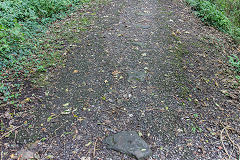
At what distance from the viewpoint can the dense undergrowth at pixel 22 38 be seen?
3326 mm

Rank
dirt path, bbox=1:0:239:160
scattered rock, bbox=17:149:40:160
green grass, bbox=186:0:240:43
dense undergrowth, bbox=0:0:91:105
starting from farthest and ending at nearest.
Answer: green grass, bbox=186:0:240:43, dense undergrowth, bbox=0:0:91:105, dirt path, bbox=1:0:239:160, scattered rock, bbox=17:149:40:160

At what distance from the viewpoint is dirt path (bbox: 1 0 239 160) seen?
244 centimetres

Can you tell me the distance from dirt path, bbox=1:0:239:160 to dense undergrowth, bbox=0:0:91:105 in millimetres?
563

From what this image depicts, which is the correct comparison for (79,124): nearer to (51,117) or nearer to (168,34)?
(51,117)

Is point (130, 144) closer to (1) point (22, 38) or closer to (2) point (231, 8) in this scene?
(1) point (22, 38)

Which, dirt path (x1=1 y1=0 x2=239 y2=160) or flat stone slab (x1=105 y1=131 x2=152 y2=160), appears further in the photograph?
dirt path (x1=1 y1=0 x2=239 y2=160)

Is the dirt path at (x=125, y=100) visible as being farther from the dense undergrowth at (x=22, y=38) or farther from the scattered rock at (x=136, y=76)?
the dense undergrowth at (x=22, y=38)

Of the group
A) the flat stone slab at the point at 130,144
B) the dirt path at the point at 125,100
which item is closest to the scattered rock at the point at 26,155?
the dirt path at the point at 125,100

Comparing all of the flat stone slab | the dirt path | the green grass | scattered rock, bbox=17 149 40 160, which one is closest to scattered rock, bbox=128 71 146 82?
the dirt path

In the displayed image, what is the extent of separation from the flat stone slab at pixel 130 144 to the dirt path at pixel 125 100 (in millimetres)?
72

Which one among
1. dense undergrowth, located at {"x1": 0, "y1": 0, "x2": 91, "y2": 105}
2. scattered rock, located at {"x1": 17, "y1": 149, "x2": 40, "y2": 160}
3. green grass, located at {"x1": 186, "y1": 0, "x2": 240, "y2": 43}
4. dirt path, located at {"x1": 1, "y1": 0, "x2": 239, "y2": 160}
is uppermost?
green grass, located at {"x1": 186, "y1": 0, "x2": 240, "y2": 43}

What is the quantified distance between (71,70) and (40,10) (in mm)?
2503

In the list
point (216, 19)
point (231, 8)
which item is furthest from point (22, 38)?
point (231, 8)

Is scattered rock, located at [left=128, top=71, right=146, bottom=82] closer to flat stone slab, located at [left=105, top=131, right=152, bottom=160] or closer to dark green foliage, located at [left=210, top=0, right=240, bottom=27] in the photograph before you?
flat stone slab, located at [left=105, top=131, right=152, bottom=160]
